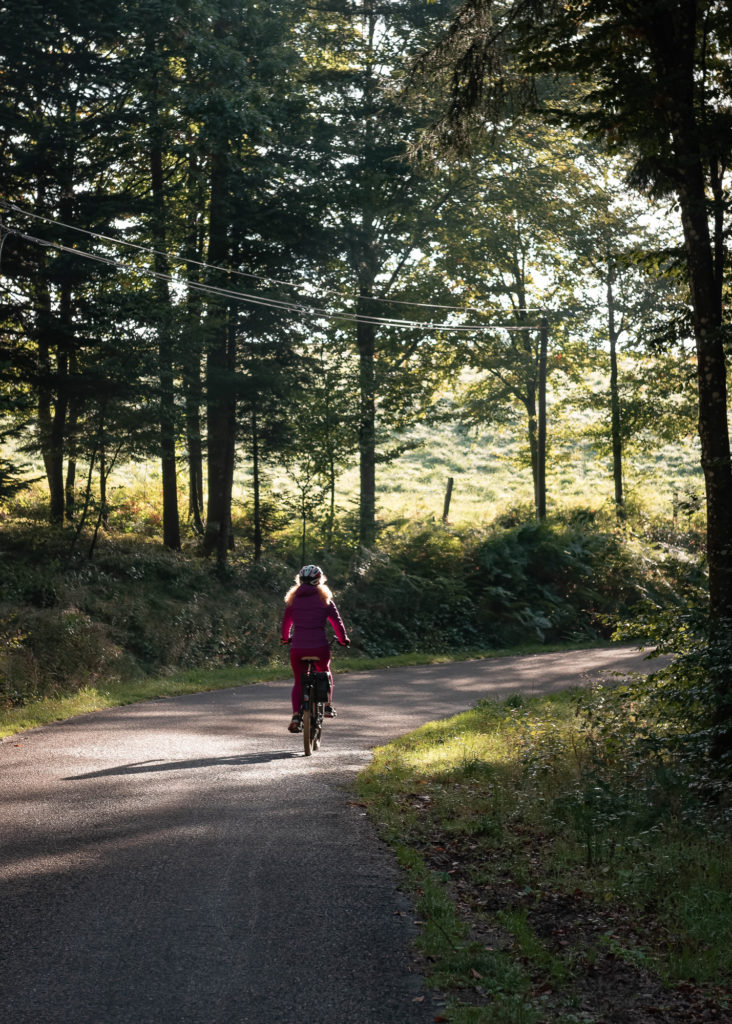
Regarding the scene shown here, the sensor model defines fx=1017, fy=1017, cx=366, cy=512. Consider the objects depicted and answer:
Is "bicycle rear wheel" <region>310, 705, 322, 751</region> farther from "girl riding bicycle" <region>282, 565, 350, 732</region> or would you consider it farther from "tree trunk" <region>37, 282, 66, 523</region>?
"tree trunk" <region>37, 282, 66, 523</region>

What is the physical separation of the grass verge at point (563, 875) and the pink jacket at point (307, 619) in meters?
1.60

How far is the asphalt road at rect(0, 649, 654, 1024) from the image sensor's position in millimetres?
4988

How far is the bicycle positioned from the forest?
3810mm

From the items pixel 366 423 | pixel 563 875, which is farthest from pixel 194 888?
pixel 366 423

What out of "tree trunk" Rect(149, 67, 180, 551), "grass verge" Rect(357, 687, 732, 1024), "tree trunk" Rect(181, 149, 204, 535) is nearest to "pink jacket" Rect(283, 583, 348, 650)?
"grass verge" Rect(357, 687, 732, 1024)

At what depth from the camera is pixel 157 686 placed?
18.5m

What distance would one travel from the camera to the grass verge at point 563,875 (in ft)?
17.3

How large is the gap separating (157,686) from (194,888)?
12.1 metres

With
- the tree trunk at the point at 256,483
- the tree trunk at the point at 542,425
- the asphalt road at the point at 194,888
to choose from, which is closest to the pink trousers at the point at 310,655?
the asphalt road at the point at 194,888

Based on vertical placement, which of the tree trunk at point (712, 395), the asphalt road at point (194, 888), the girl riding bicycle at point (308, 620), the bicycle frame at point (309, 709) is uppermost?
the tree trunk at point (712, 395)

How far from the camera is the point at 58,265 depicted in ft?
77.0

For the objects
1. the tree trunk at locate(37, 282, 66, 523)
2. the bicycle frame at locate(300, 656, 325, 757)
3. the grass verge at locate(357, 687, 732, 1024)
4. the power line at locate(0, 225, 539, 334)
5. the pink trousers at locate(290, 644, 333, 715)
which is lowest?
the grass verge at locate(357, 687, 732, 1024)

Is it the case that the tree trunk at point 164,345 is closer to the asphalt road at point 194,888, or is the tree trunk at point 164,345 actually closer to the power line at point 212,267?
the power line at point 212,267

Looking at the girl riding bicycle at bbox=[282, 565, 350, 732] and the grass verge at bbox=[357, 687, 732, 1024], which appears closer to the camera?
the grass verge at bbox=[357, 687, 732, 1024]
